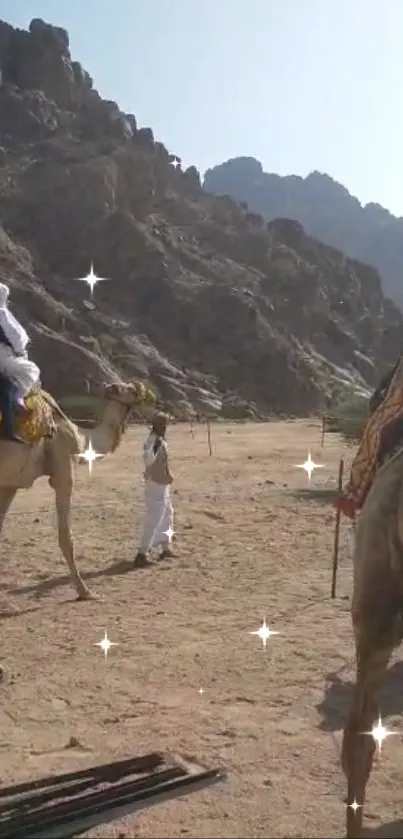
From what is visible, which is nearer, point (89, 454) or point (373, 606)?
point (373, 606)

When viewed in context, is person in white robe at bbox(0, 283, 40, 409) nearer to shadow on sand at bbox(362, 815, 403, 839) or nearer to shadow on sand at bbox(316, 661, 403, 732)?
shadow on sand at bbox(316, 661, 403, 732)

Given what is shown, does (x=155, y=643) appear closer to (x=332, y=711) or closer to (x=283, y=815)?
(x=332, y=711)

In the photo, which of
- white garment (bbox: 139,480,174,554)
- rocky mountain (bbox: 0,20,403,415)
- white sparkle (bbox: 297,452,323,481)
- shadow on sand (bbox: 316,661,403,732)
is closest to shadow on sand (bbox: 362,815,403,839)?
shadow on sand (bbox: 316,661,403,732)

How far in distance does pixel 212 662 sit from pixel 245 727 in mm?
1166

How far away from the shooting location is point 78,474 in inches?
664

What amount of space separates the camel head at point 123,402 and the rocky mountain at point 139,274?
35.0 m

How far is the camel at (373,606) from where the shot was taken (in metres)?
3.35

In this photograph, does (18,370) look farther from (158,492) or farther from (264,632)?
(158,492)

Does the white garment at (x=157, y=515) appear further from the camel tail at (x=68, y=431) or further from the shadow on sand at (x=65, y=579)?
the camel tail at (x=68, y=431)

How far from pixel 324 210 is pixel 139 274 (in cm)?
10971

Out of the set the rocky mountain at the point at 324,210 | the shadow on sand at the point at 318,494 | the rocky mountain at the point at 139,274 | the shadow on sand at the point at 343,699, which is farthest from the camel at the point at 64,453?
the rocky mountain at the point at 324,210

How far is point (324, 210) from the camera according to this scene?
16338cm

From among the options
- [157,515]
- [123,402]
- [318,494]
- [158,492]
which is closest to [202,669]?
[123,402]

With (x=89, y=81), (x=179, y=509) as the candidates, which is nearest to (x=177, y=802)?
(x=179, y=509)
